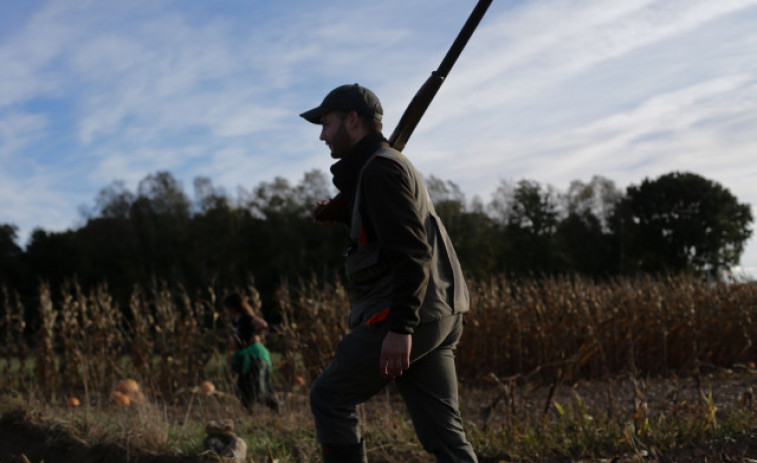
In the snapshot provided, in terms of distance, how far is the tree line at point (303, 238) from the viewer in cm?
3822

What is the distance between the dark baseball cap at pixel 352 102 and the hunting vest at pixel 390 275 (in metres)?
0.22

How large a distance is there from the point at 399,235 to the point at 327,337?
5627 mm

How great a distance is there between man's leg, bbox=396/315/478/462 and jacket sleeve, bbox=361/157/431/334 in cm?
18

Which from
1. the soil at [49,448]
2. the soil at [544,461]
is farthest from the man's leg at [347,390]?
the soil at [49,448]

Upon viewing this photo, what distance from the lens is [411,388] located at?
9.18 feet

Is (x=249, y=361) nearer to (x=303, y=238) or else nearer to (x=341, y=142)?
(x=341, y=142)

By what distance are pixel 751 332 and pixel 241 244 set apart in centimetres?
3226

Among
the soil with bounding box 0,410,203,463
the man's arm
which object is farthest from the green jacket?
the man's arm

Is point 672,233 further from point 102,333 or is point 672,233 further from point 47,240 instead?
point 102,333

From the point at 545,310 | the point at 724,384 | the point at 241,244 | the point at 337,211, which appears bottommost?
the point at 724,384

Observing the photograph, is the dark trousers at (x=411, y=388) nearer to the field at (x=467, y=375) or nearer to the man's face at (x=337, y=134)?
the man's face at (x=337, y=134)

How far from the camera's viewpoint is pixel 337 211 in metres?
3.24

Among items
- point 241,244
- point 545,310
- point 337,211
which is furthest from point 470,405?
point 241,244

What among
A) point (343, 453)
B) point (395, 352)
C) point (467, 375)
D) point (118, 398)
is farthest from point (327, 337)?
point (395, 352)
